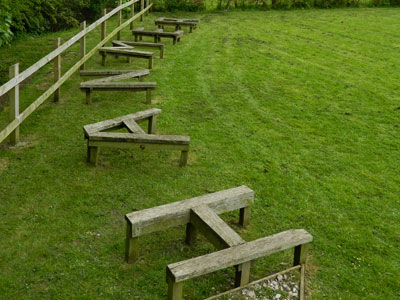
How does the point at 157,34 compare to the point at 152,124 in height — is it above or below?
above

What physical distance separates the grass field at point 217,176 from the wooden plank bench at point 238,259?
0.97 feet

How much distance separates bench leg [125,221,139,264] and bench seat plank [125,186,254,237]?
0.07 meters

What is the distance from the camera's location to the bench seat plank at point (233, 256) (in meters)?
3.93

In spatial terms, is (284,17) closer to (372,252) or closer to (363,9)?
(363,9)

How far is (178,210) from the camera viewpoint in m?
4.83

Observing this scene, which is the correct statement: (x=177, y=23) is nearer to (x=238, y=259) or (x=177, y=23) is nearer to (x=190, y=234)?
(x=190, y=234)

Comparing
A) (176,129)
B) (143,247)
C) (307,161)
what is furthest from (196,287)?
(176,129)

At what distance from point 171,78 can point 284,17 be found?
34.0 feet

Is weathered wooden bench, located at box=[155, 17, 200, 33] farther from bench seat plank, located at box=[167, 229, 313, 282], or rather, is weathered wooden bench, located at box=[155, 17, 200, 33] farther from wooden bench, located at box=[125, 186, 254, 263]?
bench seat plank, located at box=[167, 229, 313, 282]

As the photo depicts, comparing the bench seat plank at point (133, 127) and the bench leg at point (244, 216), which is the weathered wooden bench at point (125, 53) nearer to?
the bench seat plank at point (133, 127)

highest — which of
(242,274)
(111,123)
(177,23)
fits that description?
(177,23)

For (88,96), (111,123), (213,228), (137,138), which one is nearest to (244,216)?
A: (213,228)

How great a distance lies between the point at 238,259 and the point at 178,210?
921 mm

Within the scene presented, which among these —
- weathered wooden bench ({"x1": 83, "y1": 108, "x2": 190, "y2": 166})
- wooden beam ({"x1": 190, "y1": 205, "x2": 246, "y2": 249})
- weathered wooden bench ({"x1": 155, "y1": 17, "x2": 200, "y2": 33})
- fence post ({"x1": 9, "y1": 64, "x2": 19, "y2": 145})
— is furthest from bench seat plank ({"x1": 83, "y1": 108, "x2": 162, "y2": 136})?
weathered wooden bench ({"x1": 155, "y1": 17, "x2": 200, "y2": 33})
